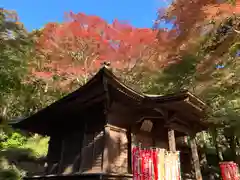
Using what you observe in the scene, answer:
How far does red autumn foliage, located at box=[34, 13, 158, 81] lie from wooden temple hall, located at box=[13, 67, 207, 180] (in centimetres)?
936

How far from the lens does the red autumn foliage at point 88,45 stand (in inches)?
716

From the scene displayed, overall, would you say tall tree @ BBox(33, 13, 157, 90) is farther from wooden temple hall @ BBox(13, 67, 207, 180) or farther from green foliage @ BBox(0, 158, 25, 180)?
wooden temple hall @ BBox(13, 67, 207, 180)

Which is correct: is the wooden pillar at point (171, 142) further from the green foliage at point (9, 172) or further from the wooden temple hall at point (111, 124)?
the green foliage at point (9, 172)

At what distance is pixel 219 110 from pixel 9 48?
27.2 ft

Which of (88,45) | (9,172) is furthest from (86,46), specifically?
(9,172)

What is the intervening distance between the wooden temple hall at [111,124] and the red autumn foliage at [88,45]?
936cm

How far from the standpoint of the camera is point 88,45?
60.8 ft

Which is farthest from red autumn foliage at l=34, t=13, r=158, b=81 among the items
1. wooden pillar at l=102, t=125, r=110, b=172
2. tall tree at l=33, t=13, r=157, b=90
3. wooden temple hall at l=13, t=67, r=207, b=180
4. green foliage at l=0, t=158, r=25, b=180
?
wooden pillar at l=102, t=125, r=110, b=172

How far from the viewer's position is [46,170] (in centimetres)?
1034

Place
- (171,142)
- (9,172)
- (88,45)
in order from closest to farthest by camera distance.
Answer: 1. (171,142)
2. (9,172)
3. (88,45)

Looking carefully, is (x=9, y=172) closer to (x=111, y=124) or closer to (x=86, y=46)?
(x=111, y=124)

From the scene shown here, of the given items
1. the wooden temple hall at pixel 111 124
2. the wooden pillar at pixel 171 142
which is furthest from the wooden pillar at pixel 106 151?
the wooden pillar at pixel 171 142

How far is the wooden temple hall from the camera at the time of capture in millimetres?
7289

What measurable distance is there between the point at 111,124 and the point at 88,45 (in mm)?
11849
